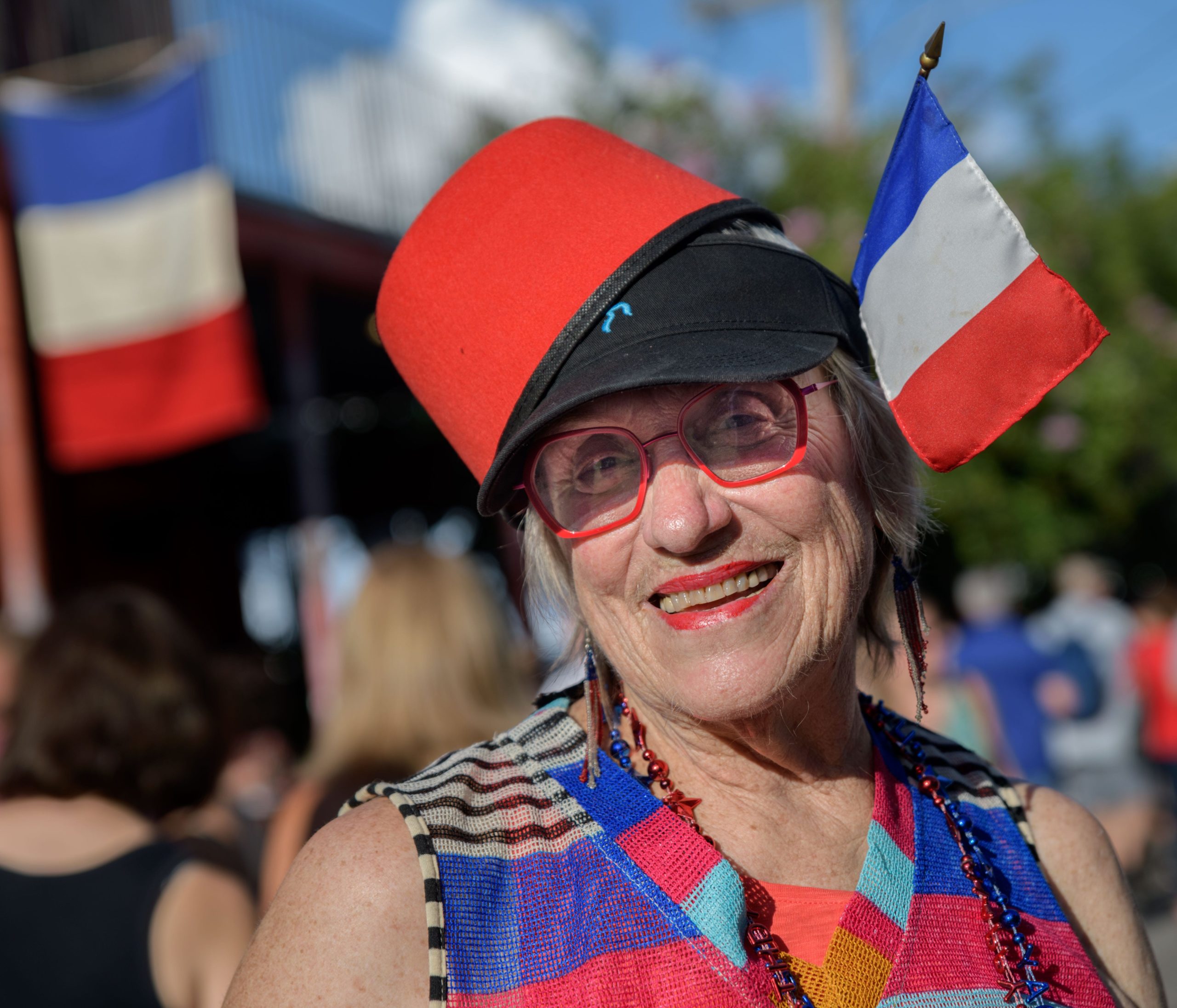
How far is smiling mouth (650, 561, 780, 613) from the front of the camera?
1506mm

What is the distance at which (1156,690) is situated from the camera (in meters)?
7.35

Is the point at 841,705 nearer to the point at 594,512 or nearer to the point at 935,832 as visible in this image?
the point at 935,832

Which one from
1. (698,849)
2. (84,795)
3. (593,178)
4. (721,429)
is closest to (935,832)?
(698,849)

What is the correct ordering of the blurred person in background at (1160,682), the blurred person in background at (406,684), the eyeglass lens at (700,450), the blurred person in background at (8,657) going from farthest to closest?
the blurred person in background at (1160,682)
the blurred person in background at (8,657)
the blurred person in background at (406,684)
the eyeglass lens at (700,450)

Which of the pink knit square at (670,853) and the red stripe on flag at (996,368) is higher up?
the red stripe on flag at (996,368)

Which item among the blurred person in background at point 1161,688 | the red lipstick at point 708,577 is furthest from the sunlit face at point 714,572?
the blurred person in background at point 1161,688

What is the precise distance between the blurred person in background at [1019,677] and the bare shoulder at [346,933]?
5.64m

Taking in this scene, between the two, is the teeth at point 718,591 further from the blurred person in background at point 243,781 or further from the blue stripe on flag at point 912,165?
the blurred person in background at point 243,781

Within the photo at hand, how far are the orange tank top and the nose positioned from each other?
0.45 m

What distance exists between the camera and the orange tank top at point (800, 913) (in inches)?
57.7

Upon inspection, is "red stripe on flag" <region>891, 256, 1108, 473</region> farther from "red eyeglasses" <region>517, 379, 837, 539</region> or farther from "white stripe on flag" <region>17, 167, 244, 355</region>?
"white stripe on flag" <region>17, 167, 244, 355</region>

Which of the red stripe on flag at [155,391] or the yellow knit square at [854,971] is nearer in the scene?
the yellow knit square at [854,971]

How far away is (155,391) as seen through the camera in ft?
19.4

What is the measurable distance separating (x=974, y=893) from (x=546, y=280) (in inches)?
39.7
